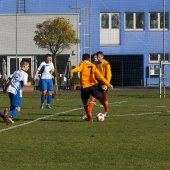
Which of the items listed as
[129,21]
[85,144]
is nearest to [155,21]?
[129,21]

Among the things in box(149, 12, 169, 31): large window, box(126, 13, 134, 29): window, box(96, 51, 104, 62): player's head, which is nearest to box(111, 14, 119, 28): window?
box(126, 13, 134, 29): window

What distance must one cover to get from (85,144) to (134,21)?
48985mm

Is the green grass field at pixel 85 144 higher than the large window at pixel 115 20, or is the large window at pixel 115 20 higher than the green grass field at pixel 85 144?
the large window at pixel 115 20

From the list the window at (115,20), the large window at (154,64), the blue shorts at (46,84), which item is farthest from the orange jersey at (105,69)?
the window at (115,20)

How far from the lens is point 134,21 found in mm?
60000

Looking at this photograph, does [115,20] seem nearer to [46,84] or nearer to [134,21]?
[134,21]

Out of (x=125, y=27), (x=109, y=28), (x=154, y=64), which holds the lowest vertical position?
(x=154, y=64)

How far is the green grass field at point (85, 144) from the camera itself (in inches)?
366

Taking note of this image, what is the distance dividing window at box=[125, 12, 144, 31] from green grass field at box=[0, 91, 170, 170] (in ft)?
140

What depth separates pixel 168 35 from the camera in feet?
183

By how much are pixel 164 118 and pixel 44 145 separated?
23.4 ft

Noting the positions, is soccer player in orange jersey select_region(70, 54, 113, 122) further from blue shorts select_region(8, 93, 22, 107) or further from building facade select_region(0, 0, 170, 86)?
building facade select_region(0, 0, 170, 86)

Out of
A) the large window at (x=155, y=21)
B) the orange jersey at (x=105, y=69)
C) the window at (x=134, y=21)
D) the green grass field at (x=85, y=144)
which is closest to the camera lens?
the green grass field at (x=85, y=144)

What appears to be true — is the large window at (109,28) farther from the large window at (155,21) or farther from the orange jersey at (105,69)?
the orange jersey at (105,69)
